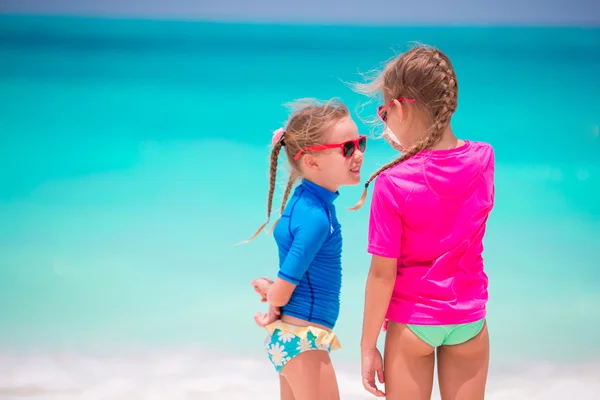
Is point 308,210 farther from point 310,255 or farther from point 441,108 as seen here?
point 441,108

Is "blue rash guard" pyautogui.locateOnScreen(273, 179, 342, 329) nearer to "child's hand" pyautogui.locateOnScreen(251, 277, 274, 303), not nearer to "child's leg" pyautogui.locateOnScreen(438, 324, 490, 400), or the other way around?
"child's hand" pyautogui.locateOnScreen(251, 277, 274, 303)

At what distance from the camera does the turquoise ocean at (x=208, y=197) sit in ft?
14.5

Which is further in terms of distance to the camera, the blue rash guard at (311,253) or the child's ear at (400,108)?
the blue rash guard at (311,253)

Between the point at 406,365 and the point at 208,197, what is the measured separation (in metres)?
4.26

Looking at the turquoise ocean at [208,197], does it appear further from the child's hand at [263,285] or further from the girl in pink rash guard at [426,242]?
the girl in pink rash guard at [426,242]

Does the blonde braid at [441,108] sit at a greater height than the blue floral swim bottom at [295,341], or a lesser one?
greater

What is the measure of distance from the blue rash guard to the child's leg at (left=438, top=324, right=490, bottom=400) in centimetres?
43

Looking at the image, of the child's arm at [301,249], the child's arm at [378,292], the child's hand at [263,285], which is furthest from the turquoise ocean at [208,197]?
the child's arm at [378,292]

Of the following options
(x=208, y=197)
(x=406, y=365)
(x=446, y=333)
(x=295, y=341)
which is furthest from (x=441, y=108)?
(x=208, y=197)

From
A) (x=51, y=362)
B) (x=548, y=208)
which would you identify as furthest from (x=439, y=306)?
(x=548, y=208)

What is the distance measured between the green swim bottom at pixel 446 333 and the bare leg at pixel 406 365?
18 millimetres

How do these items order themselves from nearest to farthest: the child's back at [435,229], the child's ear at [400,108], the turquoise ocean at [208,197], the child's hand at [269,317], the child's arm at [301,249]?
the child's back at [435,229], the child's ear at [400,108], the child's arm at [301,249], the child's hand at [269,317], the turquoise ocean at [208,197]

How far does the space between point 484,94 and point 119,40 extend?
3.55 metres

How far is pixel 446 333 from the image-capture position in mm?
2322
